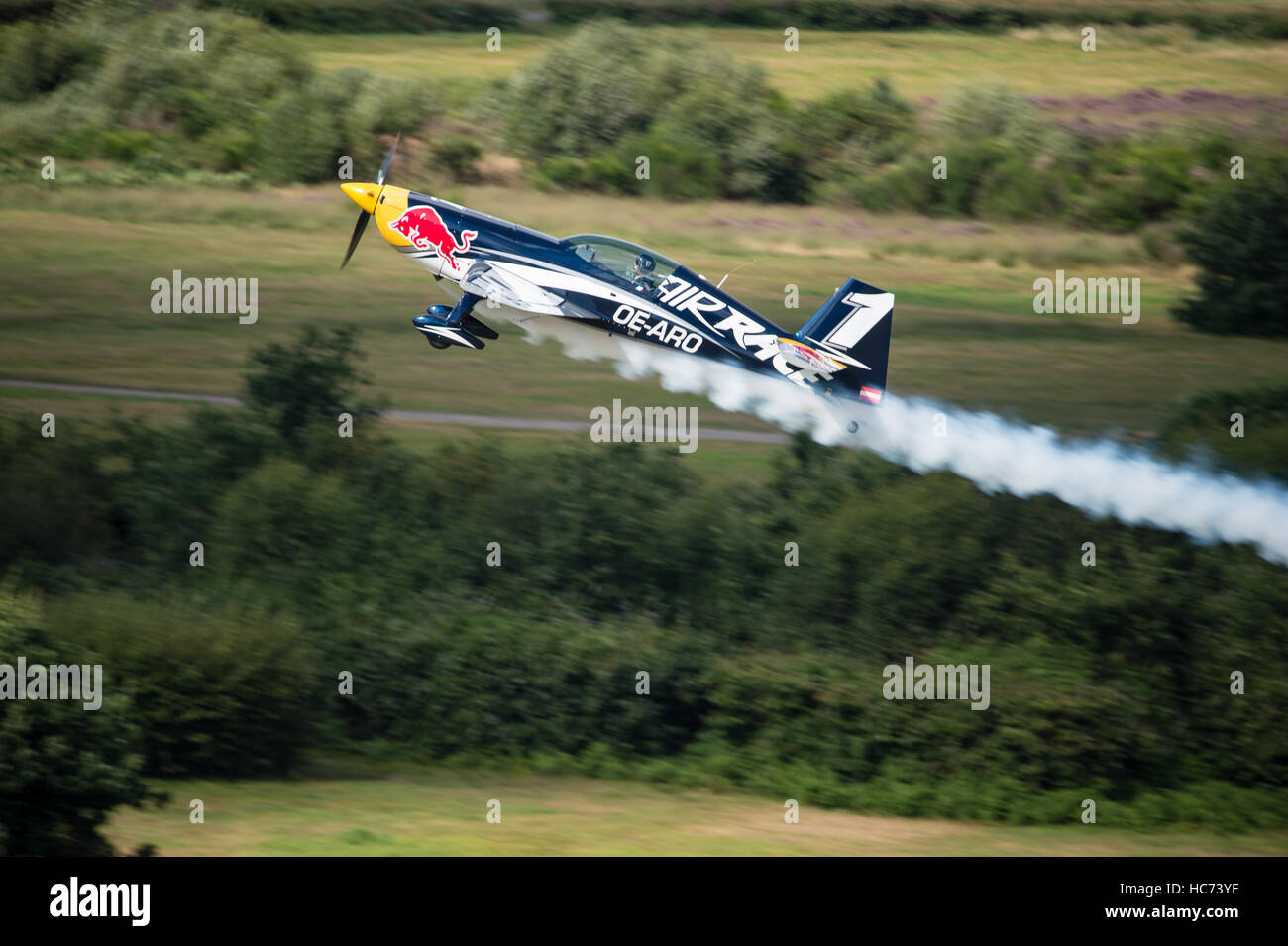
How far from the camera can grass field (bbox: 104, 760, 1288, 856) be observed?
1006 inches

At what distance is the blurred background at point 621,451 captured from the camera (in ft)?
97.2

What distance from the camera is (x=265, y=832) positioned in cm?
2581

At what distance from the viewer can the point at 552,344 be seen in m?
41.5

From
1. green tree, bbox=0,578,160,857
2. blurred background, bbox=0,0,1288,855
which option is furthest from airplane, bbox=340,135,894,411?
green tree, bbox=0,578,160,857

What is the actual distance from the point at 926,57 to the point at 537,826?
37117 millimetres

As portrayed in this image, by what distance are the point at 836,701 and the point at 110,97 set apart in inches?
1411

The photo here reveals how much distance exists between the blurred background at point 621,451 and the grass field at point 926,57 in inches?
6.9

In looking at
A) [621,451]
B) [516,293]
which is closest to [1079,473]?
[621,451]

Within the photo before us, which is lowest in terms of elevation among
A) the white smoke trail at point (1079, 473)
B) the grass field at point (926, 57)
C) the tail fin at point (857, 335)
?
the white smoke trail at point (1079, 473)

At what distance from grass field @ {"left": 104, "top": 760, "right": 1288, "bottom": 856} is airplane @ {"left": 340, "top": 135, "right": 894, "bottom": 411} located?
7.23 metres

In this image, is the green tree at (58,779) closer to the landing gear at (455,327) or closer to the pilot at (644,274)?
the landing gear at (455,327)

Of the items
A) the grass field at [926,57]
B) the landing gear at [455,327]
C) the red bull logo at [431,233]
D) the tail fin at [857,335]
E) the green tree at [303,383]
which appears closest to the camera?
the tail fin at [857,335]

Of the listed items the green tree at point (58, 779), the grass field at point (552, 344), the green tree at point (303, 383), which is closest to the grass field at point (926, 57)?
the grass field at point (552, 344)

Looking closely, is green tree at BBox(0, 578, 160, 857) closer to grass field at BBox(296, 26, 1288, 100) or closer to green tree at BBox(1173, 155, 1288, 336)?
green tree at BBox(1173, 155, 1288, 336)
